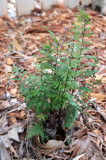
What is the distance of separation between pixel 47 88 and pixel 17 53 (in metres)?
1.31

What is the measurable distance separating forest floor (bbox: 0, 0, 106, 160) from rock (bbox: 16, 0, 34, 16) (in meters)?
0.08

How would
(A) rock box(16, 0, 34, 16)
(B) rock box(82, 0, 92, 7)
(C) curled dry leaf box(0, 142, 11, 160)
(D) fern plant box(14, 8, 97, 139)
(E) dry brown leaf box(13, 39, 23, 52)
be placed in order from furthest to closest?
(B) rock box(82, 0, 92, 7) → (A) rock box(16, 0, 34, 16) → (E) dry brown leaf box(13, 39, 23, 52) → (C) curled dry leaf box(0, 142, 11, 160) → (D) fern plant box(14, 8, 97, 139)

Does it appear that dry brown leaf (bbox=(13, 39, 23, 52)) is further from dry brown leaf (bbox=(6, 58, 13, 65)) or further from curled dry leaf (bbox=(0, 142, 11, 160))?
curled dry leaf (bbox=(0, 142, 11, 160))

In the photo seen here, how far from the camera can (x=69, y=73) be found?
943 millimetres

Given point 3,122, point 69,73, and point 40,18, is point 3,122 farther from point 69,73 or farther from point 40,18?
point 40,18

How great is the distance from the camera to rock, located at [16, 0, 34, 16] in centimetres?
260

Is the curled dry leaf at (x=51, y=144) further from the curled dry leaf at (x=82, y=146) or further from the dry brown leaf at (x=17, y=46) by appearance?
the dry brown leaf at (x=17, y=46)

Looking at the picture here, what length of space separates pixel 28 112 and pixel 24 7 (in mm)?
1802

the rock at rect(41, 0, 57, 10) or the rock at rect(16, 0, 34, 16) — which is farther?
the rock at rect(41, 0, 57, 10)

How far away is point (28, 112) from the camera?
1.43 metres

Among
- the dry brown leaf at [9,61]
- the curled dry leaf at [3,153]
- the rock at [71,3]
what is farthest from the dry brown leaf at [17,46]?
the curled dry leaf at [3,153]

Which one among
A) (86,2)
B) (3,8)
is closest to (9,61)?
(3,8)

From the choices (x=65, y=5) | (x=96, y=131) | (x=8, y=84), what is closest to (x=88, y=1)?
(x=65, y=5)

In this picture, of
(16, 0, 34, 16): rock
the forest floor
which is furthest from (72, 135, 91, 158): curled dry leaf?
(16, 0, 34, 16): rock
